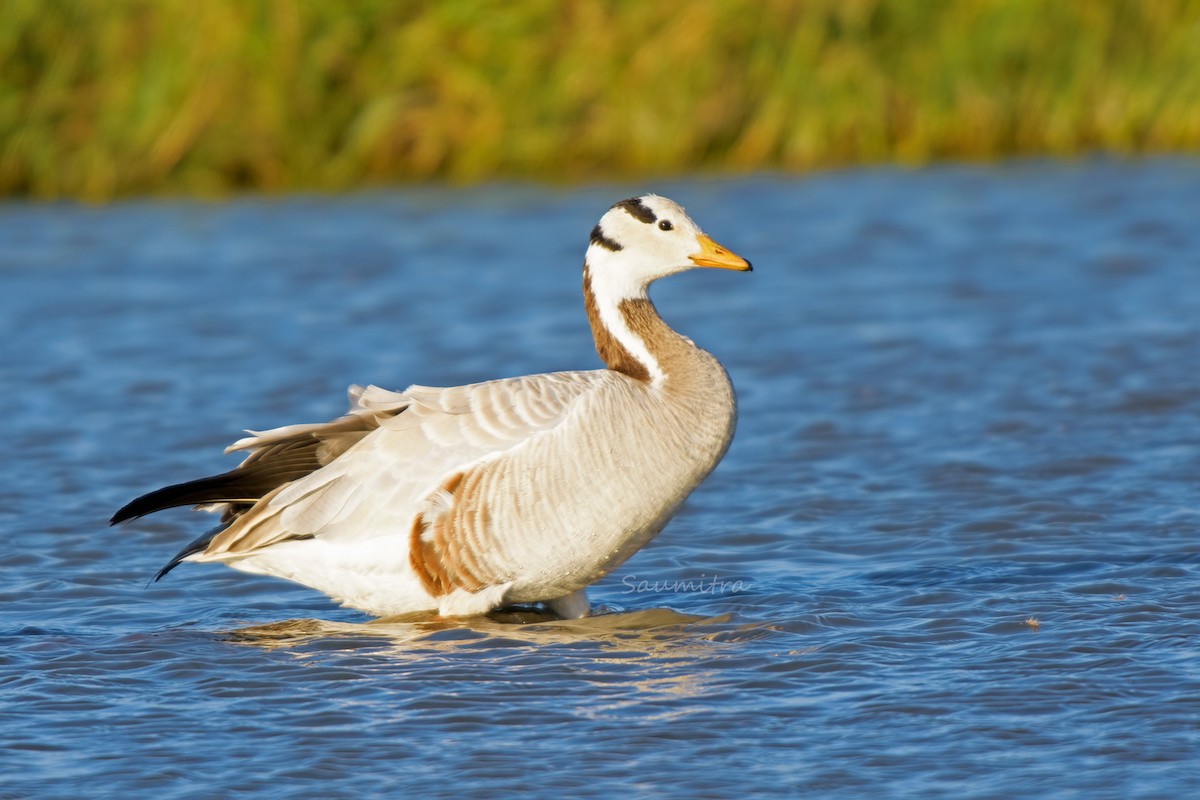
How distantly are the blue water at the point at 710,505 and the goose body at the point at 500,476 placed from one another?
281 mm

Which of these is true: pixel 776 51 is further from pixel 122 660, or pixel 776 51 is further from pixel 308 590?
pixel 122 660

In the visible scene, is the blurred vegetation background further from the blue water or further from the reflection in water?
the reflection in water

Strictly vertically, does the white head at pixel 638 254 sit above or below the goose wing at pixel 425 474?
above

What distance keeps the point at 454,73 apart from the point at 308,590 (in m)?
8.81

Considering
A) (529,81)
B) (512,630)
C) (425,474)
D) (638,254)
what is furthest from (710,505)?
(529,81)

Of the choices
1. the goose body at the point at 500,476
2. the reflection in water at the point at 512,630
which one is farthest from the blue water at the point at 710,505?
the goose body at the point at 500,476

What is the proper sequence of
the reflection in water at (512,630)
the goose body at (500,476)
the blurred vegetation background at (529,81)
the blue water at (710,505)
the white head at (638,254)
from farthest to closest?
the blurred vegetation background at (529,81) < the white head at (638,254) < the reflection in water at (512,630) < the goose body at (500,476) < the blue water at (710,505)

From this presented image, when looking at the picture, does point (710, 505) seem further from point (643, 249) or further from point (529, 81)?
point (529, 81)

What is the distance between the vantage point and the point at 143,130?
15422mm

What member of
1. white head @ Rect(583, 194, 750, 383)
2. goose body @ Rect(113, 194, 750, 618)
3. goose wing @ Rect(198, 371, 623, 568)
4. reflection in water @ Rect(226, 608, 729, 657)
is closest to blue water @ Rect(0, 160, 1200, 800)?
reflection in water @ Rect(226, 608, 729, 657)

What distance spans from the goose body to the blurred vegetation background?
897cm

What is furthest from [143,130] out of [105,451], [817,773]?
[817,773]

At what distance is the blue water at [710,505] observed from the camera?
17.5ft

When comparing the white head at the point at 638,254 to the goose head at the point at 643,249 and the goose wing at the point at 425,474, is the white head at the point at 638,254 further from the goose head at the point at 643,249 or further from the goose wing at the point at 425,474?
the goose wing at the point at 425,474
